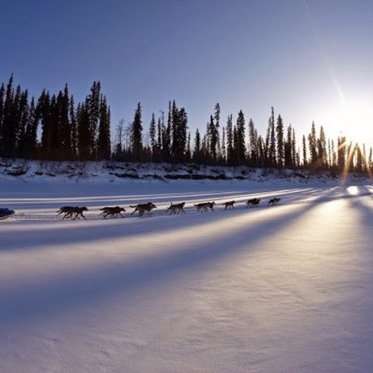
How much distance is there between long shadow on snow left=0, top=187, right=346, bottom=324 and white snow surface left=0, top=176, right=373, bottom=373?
0.02 m

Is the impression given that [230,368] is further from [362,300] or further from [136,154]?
[136,154]

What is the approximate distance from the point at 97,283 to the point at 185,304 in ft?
4.51

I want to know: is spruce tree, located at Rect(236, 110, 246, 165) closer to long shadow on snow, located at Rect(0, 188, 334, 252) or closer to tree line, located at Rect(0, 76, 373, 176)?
tree line, located at Rect(0, 76, 373, 176)

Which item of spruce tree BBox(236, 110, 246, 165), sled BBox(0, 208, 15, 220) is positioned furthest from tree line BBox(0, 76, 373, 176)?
sled BBox(0, 208, 15, 220)

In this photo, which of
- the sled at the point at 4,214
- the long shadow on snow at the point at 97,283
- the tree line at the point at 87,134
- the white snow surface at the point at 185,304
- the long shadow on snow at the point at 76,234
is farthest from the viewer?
the tree line at the point at 87,134

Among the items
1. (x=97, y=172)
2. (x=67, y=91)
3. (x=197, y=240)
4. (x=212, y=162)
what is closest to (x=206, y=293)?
(x=197, y=240)

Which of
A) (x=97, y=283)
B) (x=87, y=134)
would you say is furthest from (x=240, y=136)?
(x=97, y=283)

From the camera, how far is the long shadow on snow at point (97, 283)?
3.79 m

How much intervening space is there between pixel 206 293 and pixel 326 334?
1.53m

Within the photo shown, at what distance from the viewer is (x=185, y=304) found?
3.97m

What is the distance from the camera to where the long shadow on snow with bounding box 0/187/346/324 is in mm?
3787

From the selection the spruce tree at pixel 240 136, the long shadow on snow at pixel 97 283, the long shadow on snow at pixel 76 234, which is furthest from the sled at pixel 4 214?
the spruce tree at pixel 240 136

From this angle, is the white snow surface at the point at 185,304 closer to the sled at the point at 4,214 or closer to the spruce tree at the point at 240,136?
the sled at the point at 4,214

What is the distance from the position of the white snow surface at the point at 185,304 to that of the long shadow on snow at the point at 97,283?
0.02m
